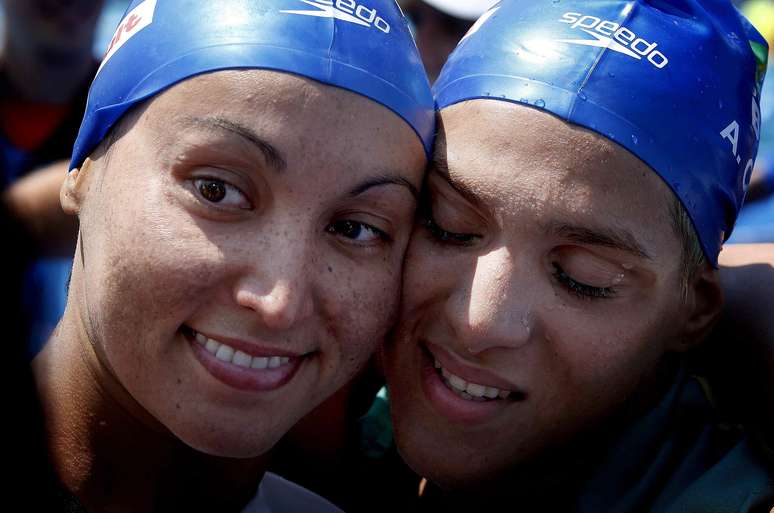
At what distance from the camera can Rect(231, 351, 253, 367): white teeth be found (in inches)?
84.4

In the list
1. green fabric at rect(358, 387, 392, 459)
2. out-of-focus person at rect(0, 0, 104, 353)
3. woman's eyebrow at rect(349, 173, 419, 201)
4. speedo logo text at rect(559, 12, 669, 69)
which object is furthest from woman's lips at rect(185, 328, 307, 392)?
out-of-focus person at rect(0, 0, 104, 353)

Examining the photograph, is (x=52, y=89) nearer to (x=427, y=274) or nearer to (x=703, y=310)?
(x=427, y=274)

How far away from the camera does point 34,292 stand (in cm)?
289

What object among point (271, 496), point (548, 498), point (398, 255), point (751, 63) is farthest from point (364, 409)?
point (751, 63)

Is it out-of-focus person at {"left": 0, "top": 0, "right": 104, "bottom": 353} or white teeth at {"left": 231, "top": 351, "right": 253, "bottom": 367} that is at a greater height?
white teeth at {"left": 231, "top": 351, "right": 253, "bottom": 367}

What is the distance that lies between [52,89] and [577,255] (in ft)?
13.3

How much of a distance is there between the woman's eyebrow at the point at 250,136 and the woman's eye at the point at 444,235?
57cm

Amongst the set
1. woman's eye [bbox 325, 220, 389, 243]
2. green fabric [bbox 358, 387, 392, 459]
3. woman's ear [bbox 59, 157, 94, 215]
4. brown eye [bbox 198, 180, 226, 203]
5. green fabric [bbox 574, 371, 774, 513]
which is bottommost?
green fabric [bbox 358, 387, 392, 459]

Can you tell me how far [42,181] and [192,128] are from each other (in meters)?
2.01

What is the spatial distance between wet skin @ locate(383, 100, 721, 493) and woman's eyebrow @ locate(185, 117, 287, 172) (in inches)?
21.7

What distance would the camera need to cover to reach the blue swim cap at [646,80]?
A: 7.90 ft

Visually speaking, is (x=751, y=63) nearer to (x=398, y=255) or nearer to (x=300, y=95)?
(x=398, y=255)

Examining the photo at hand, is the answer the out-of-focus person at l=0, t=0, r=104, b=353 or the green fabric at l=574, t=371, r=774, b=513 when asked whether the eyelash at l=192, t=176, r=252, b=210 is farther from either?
the out-of-focus person at l=0, t=0, r=104, b=353

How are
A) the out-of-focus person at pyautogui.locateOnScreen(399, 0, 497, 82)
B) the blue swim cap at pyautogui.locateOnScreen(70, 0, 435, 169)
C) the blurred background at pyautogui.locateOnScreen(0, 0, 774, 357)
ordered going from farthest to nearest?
1. the out-of-focus person at pyautogui.locateOnScreen(399, 0, 497, 82)
2. the blurred background at pyautogui.locateOnScreen(0, 0, 774, 357)
3. the blue swim cap at pyautogui.locateOnScreen(70, 0, 435, 169)
